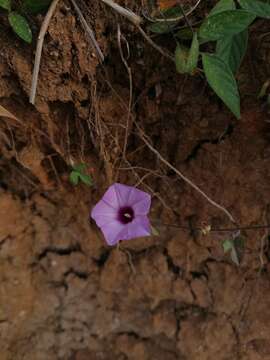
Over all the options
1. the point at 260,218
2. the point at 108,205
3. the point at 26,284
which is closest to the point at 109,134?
the point at 108,205

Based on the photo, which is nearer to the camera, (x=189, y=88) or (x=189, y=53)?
(x=189, y=53)

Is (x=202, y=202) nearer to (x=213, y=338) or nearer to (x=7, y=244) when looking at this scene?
(x=213, y=338)

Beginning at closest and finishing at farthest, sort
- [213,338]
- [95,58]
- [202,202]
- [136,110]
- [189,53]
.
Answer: [189,53], [95,58], [136,110], [202,202], [213,338]

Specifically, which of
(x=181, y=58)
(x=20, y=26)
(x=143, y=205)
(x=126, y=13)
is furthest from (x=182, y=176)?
(x=20, y=26)

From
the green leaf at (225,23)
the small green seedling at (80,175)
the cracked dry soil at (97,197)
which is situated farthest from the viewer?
the small green seedling at (80,175)

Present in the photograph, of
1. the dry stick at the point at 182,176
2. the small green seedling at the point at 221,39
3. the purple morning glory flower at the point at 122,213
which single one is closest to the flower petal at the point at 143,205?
the purple morning glory flower at the point at 122,213

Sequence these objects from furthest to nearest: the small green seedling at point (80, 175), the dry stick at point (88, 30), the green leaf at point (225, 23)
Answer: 1. the small green seedling at point (80, 175)
2. the dry stick at point (88, 30)
3. the green leaf at point (225, 23)

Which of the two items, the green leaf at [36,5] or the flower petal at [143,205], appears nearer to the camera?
the green leaf at [36,5]

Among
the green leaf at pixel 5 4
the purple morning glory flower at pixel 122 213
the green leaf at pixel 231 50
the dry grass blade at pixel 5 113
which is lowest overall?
the purple morning glory flower at pixel 122 213

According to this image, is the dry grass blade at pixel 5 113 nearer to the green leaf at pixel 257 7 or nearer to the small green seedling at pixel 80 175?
the small green seedling at pixel 80 175
